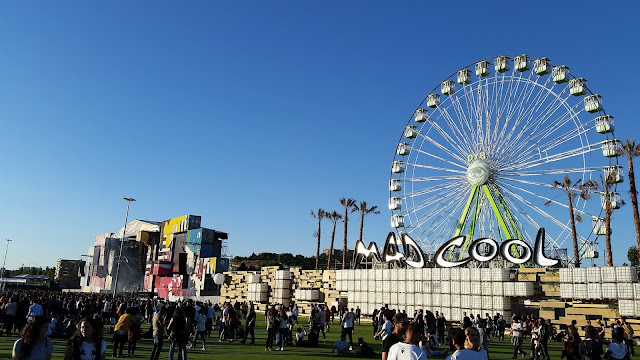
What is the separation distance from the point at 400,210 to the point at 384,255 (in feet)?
20.2

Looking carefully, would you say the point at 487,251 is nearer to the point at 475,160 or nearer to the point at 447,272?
the point at 447,272

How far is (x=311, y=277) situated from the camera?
44.4 metres

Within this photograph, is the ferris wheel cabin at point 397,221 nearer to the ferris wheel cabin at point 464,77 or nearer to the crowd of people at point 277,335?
the ferris wheel cabin at point 464,77

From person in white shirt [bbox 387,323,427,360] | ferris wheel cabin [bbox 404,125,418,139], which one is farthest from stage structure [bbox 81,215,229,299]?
person in white shirt [bbox 387,323,427,360]

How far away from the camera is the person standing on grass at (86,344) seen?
618 cm

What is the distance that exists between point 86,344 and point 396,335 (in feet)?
13.4

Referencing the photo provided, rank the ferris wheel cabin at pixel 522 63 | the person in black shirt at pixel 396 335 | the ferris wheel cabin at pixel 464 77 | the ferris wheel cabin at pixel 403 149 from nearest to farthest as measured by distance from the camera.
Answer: the person in black shirt at pixel 396 335
the ferris wheel cabin at pixel 522 63
the ferris wheel cabin at pixel 464 77
the ferris wheel cabin at pixel 403 149

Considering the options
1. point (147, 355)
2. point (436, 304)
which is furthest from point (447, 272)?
point (147, 355)

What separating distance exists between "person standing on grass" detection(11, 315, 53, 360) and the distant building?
377 ft

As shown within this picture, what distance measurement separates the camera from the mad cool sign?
90.1ft

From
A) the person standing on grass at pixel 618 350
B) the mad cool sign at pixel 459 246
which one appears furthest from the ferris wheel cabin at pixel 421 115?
the person standing on grass at pixel 618 350

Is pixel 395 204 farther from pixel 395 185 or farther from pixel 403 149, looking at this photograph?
pixel 403 149

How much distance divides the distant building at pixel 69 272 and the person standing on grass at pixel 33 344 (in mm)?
114961

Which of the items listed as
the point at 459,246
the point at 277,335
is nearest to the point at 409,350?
the point at 277,335
